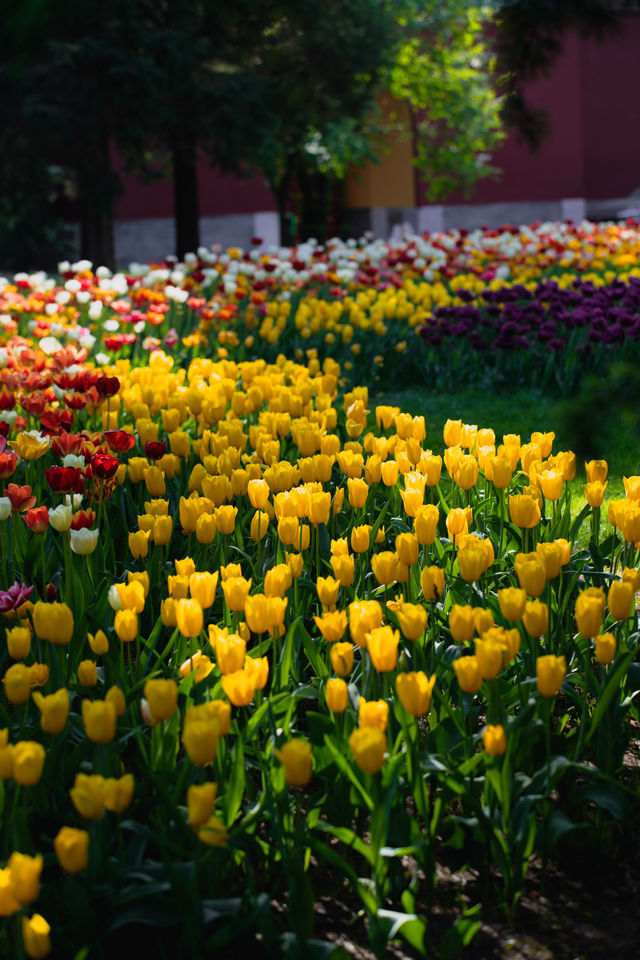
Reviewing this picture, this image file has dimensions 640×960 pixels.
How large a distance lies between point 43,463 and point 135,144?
10.9 meters

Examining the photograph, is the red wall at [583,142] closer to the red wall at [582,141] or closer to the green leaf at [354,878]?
the red wall at [582,141]

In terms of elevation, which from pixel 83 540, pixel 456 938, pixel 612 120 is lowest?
pixel 456 938

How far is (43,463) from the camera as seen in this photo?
4422 mm

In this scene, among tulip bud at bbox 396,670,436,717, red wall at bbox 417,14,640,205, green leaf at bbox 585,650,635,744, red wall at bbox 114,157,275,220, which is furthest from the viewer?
red wall at bbox 417,14,640,205

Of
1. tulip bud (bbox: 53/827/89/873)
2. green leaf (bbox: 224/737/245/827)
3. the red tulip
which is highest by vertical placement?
the red tulip

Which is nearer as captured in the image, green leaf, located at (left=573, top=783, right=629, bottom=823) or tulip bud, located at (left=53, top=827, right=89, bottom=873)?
tulip bud, located at (left=53, top=827, right=89, bottom=873)

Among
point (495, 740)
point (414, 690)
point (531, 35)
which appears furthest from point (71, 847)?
point (531, 35)

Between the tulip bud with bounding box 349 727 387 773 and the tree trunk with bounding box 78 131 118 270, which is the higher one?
the tree trunk with bounding box 78 131 118 270

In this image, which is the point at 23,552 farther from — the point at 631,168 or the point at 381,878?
the point at 631,168

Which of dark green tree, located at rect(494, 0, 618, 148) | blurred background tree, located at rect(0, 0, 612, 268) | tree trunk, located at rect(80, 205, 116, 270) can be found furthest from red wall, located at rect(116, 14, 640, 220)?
dark green tree, located at rect(494, 0, 618, 148)

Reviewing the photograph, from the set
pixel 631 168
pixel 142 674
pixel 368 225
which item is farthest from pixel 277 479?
pixel 631 168

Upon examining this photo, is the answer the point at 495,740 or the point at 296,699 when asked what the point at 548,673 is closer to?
the point at 495,740

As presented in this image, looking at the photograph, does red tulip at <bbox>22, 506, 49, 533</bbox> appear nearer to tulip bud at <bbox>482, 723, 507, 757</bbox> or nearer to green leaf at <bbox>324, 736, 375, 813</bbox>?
green leaf at <bbox>324, 736, 375, 813</bbox>

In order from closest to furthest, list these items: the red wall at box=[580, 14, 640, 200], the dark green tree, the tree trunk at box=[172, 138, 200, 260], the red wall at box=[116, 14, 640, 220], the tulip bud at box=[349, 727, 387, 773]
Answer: the tulip bud at box=[349, 727, 387, 773] < the dark green tree < the tree trunk at box=[172, 138, 200, 260] < the red wall at box=[116, 14, 640, 220] < the red wall at box=[580, 14, 640, 200]
